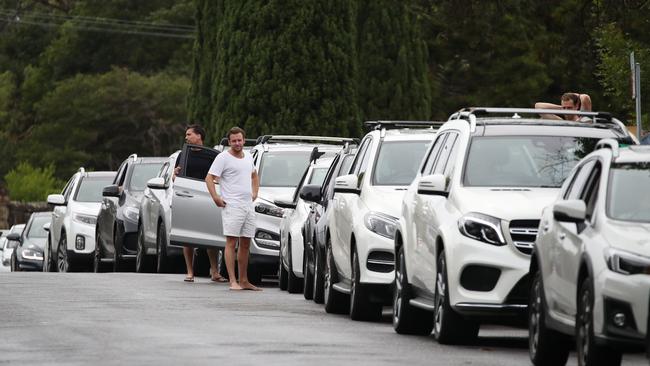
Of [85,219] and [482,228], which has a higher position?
[482,228]

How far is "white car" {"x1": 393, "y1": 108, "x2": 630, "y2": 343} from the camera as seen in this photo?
13305mm

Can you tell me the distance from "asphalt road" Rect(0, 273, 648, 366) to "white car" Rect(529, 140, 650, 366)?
0.84m

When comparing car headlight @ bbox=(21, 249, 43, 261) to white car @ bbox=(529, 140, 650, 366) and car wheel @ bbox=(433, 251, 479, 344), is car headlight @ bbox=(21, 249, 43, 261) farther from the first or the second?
white car @ bbox=(529, 140, 650, 366)

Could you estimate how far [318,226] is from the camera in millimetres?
19328

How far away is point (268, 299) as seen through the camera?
20172 mm

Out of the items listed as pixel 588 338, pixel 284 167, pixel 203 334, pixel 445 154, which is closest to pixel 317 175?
pixel 284 167

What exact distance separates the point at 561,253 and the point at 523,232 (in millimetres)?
1970

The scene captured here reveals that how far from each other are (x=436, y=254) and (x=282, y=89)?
27.1 meters

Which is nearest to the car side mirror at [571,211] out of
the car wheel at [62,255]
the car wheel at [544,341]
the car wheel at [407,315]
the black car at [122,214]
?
the car wheel at [544,341]

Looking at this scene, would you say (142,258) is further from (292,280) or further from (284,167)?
(292,280)

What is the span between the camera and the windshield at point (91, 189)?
33.1 meters

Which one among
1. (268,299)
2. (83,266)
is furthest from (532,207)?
(83,266)

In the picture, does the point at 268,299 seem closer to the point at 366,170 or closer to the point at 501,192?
the point at 366,170

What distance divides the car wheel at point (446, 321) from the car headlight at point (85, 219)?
1875 centimetres
